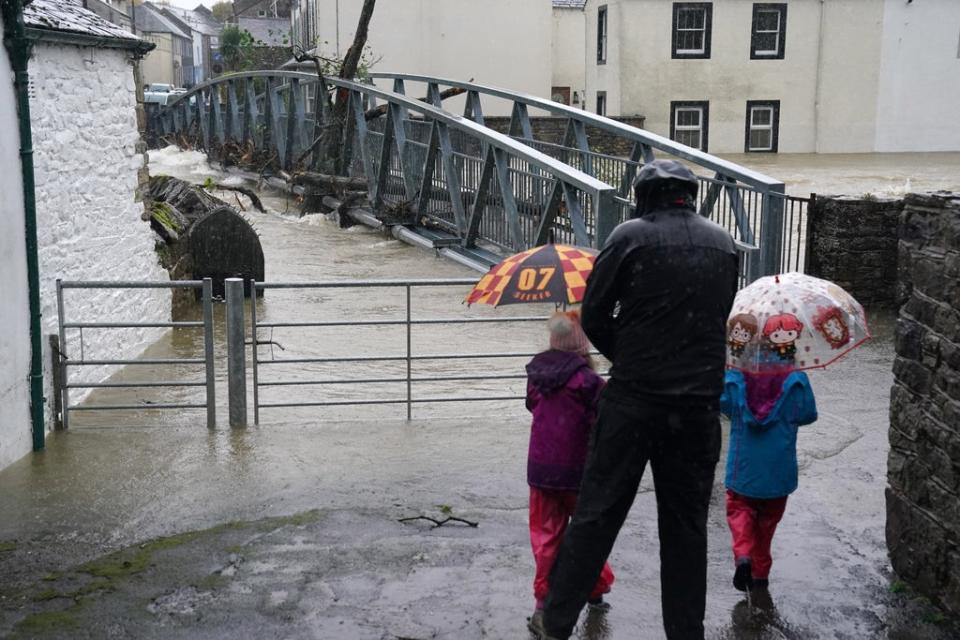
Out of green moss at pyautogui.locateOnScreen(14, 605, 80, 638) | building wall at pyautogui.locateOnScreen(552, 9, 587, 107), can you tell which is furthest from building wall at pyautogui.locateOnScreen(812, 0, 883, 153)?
green moss at pyautogui.locateOnScreen(14, 605, 80, 638)

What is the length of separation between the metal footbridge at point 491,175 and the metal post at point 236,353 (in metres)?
2.22

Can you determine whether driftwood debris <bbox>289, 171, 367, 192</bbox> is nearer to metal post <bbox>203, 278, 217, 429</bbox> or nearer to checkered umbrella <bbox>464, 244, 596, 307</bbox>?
metal post <bbox>203, 278, 217, 429</bbox>

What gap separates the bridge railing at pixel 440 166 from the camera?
37.7 ft

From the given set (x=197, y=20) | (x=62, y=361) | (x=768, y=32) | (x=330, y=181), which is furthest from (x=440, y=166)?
(x=197, y=20)

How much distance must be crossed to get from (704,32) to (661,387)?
31323 millimetres

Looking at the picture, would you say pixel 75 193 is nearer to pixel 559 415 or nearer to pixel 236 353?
pixel 236 353

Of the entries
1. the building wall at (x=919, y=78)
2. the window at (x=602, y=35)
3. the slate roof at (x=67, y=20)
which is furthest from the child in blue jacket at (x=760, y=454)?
the building wall at (x=919, y=78)

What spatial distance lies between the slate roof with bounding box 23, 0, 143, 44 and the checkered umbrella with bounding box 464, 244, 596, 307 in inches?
152

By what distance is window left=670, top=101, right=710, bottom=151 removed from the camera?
34.3 meters

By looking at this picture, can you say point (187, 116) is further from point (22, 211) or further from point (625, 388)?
point (625, 388)

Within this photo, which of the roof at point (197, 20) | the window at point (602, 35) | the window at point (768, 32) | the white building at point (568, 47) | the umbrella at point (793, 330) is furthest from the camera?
the roof at point (197, 20)

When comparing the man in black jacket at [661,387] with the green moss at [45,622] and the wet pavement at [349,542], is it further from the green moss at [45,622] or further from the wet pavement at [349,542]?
the green moss at [45,622]

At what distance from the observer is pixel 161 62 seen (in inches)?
3135

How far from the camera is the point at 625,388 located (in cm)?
421
